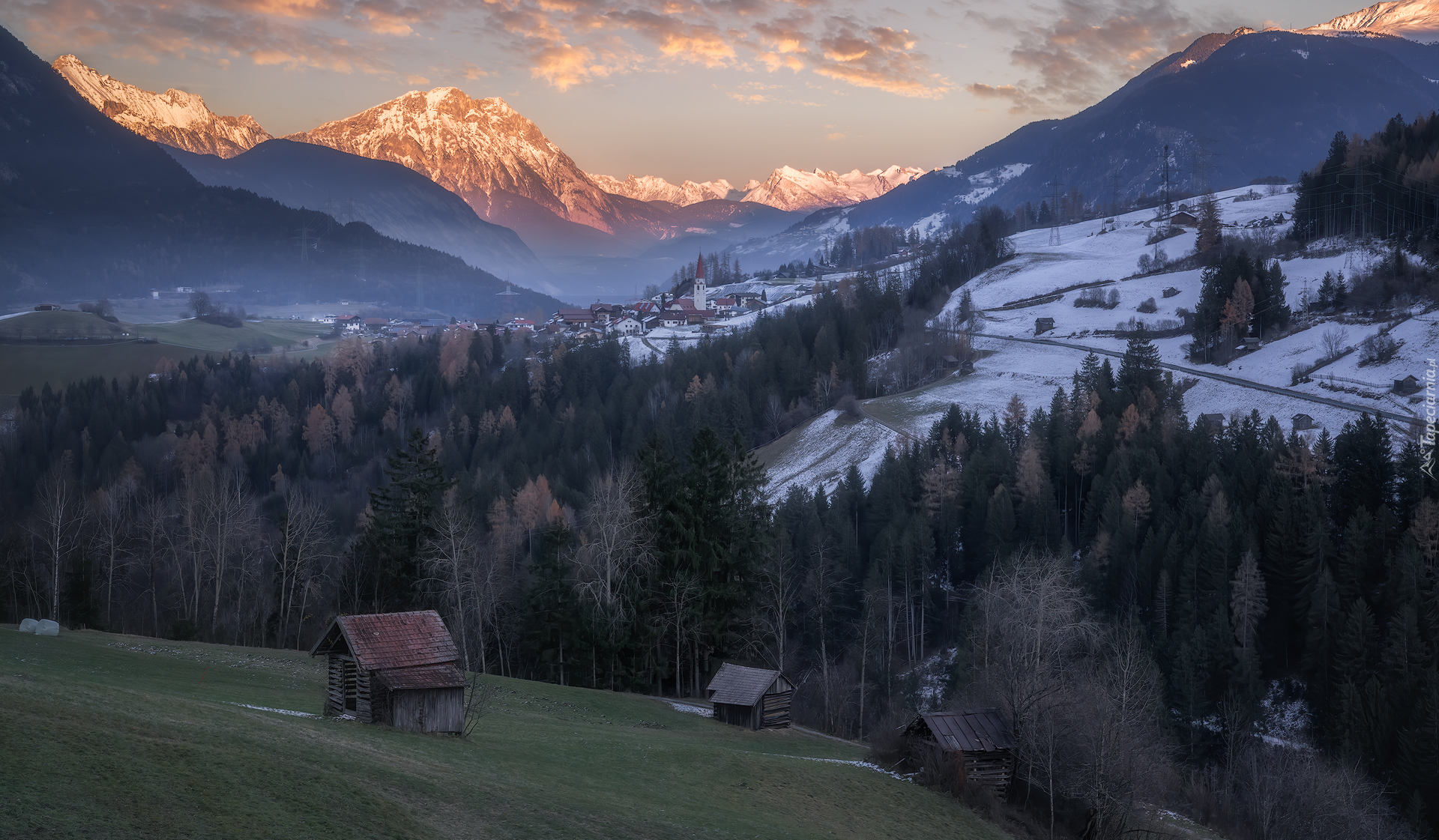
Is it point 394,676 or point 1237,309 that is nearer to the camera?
point 394,676

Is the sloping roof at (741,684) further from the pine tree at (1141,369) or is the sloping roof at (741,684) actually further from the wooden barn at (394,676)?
the pine tree at (1141,369)

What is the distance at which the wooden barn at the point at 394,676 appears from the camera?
2862 cm

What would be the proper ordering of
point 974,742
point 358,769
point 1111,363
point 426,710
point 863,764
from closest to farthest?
point 358,769 < point 426,710 < point 974,742 < point 863,764 < point 1111,363

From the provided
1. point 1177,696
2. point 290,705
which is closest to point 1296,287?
point 1177,696

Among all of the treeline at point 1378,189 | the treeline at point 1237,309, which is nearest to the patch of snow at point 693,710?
the treeline at point 1237,309

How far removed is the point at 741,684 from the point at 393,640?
18.5 m

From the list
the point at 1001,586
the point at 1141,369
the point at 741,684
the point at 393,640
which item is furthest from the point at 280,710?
the point at 1141,369

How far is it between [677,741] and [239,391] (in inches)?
6709

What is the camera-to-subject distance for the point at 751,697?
42.3m

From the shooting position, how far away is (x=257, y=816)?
16984mm

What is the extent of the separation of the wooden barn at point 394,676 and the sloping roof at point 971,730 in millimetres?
17922

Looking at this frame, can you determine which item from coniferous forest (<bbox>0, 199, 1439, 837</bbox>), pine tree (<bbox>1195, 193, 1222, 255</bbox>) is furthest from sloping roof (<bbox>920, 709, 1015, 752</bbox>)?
pine tree (<bbox>1195, 193, 1222, 255</bbox>)

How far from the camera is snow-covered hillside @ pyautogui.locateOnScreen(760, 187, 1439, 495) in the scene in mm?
91438

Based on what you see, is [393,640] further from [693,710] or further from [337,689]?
[693,710]
